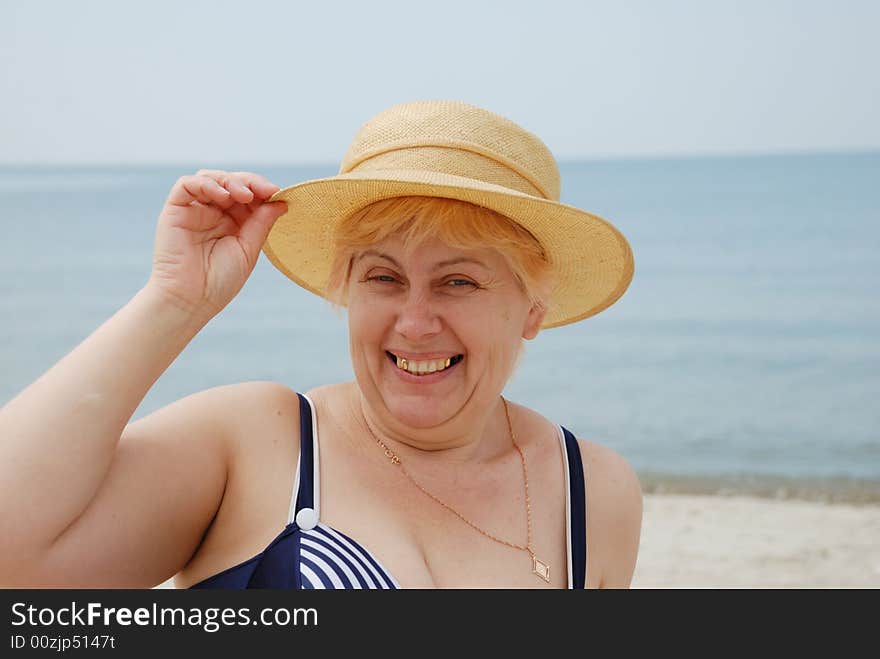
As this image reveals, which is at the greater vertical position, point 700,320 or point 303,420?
point 700,320

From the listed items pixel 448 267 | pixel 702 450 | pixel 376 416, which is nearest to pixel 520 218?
pixel 448 267

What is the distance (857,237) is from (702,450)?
56.4ft

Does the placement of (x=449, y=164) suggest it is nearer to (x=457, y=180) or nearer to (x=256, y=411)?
(x=457, y=180)

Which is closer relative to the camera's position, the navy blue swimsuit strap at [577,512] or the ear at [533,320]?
the navy blue swimsuit strap at [577,512]

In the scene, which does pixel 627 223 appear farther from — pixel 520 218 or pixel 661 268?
pixel 520 218

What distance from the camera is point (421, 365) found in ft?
8.17

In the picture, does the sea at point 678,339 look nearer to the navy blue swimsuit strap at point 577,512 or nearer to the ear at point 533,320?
the ear at point 533,320

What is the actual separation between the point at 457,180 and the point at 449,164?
0.35ft

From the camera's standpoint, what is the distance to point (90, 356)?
2115 millimetres

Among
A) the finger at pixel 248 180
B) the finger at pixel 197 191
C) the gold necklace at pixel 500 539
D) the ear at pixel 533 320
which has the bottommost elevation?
the gold necklace at pixel 500 539

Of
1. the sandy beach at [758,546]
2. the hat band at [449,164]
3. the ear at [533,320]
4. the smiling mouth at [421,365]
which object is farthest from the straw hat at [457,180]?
the sandy beach at [758,546]

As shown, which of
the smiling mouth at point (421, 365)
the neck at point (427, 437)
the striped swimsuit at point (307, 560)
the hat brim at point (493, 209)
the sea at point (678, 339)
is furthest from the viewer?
the sea at point (678, 339)

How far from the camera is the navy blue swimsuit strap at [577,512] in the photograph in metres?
2.58

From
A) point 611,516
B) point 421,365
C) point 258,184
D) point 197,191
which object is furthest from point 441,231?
point 611,516
